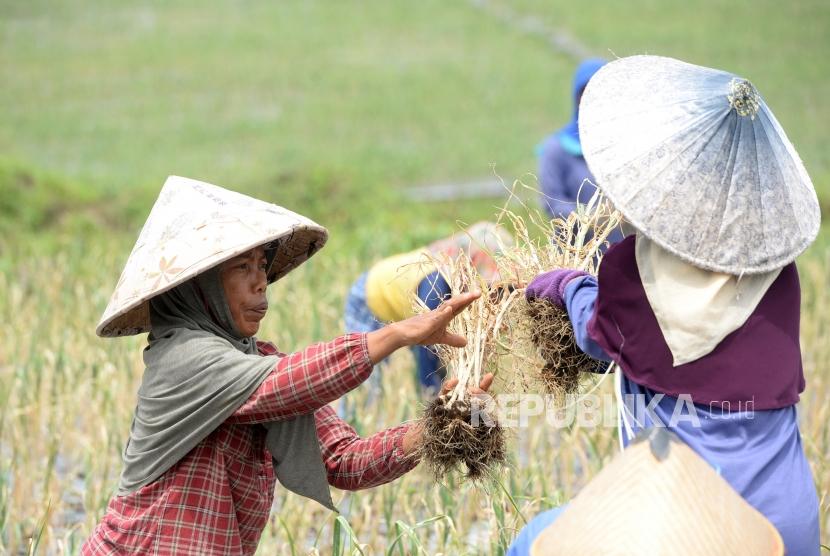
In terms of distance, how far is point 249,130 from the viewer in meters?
14.0

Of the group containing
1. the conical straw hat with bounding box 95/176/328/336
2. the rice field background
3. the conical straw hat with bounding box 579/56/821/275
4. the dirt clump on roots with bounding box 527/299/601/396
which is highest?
the conical straw hat with bounding box 579/56/821/275

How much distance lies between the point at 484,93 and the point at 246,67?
142 inches

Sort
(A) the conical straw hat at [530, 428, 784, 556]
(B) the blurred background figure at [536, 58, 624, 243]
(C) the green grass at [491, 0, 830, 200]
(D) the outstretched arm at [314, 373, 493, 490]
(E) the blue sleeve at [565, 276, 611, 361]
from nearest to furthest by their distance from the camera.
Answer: (A) the conical straw hat at [530, 428, 784, 556]
(E) the blue sleeve at [565, 276, 611, 361]
(D) the outstretched arm at [314, 373, 493, 490]
(B) the blurred background figure at [536, 58, 624, 243]
(C) the green grass at [491, 0, 830, 200]

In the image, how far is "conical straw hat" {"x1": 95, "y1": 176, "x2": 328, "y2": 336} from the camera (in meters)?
2.38

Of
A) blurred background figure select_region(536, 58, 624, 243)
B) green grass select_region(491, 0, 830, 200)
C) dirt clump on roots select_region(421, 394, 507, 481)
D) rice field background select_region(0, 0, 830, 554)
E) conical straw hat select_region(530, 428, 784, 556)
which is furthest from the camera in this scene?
green grass select_region(491, 0, 830, 200)

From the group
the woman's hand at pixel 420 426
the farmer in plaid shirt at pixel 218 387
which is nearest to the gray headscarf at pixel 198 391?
the farmer in plaid shirt at pixel 218 387

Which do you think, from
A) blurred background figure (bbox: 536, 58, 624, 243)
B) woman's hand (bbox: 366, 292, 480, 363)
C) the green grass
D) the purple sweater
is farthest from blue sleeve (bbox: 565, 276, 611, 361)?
the green grass

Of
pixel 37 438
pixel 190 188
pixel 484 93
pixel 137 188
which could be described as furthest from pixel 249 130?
pixel 190 188

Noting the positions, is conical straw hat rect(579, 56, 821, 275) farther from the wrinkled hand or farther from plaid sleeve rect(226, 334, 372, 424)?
plaid sleeve rect(226, 334, 372, 424)

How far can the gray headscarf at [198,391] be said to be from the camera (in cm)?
237

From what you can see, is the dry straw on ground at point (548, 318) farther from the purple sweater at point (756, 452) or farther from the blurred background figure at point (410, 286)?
the purple sweater at point (756, 452)

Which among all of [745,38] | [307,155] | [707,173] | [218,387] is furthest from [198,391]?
[745,38]

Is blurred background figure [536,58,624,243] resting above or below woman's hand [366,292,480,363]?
below

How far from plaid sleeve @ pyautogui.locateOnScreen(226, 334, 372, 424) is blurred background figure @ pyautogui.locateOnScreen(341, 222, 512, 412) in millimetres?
738
